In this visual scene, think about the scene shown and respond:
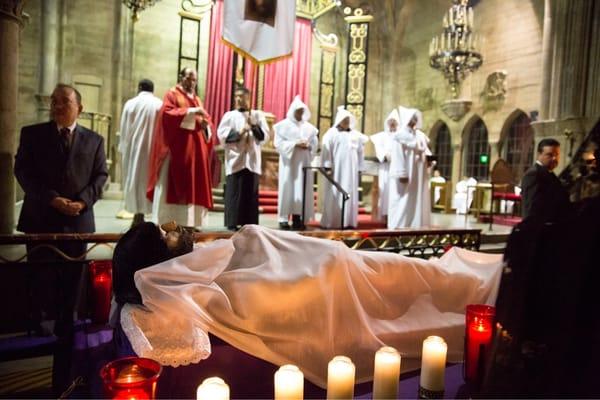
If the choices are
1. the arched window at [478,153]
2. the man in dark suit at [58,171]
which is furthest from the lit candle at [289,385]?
the arched window at [478,153]

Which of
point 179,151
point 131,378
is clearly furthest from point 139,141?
point 131,378

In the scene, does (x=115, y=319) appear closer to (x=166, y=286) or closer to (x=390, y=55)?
(x=166, y=286)

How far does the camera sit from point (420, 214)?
23.1 feet

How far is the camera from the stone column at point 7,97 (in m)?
3.77

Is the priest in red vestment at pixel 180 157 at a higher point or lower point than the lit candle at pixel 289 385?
higher

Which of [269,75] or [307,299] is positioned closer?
[307,299]

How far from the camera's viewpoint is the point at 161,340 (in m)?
1.51

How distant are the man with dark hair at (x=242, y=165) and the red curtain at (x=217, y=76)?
5.15 m

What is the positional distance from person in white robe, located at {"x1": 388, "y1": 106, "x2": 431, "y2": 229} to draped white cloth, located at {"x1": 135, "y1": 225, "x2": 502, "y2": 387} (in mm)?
4963

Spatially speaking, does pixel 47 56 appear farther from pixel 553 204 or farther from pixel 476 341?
pixel 553 204

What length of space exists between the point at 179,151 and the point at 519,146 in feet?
32.2

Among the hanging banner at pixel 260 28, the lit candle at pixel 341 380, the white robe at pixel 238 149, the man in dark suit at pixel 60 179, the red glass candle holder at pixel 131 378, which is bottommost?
the lit candle at pixel 341 380

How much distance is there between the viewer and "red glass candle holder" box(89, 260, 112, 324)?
199 cm

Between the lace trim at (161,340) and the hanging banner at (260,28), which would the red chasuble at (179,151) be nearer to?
the hanging banner at (260,28)
